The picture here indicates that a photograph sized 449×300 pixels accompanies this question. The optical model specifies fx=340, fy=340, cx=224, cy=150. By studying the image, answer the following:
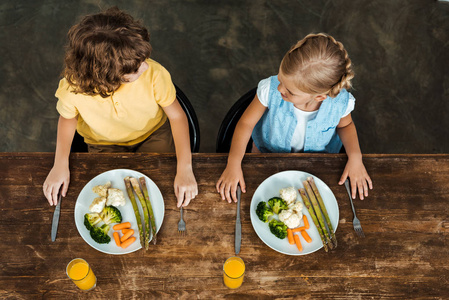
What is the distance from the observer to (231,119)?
1662 mm

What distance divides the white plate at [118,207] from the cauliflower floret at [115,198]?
3cm

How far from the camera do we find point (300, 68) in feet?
4.07

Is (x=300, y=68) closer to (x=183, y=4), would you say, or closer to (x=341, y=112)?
(x=341, y=112)

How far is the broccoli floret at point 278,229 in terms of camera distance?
125 cm

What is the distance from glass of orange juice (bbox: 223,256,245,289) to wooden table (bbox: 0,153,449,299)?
0.20 ft

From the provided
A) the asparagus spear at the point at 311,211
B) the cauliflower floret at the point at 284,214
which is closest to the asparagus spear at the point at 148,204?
the cauliflower floret at the point at 284,214

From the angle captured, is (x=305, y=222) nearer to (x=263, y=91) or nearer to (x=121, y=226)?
(x=263, y=91)

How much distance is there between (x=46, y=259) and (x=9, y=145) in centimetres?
167

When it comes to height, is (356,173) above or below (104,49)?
below

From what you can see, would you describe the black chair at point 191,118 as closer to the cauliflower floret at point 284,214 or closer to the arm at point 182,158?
the arm at point 182,158

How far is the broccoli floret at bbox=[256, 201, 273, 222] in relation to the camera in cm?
127

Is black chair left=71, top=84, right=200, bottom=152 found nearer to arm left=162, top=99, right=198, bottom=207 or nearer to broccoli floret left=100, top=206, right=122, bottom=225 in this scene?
arm left=162, top=99, right=198, bottom=207

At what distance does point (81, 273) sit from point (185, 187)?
0.46m

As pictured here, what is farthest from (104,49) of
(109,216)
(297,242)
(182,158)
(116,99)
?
(297,242)
